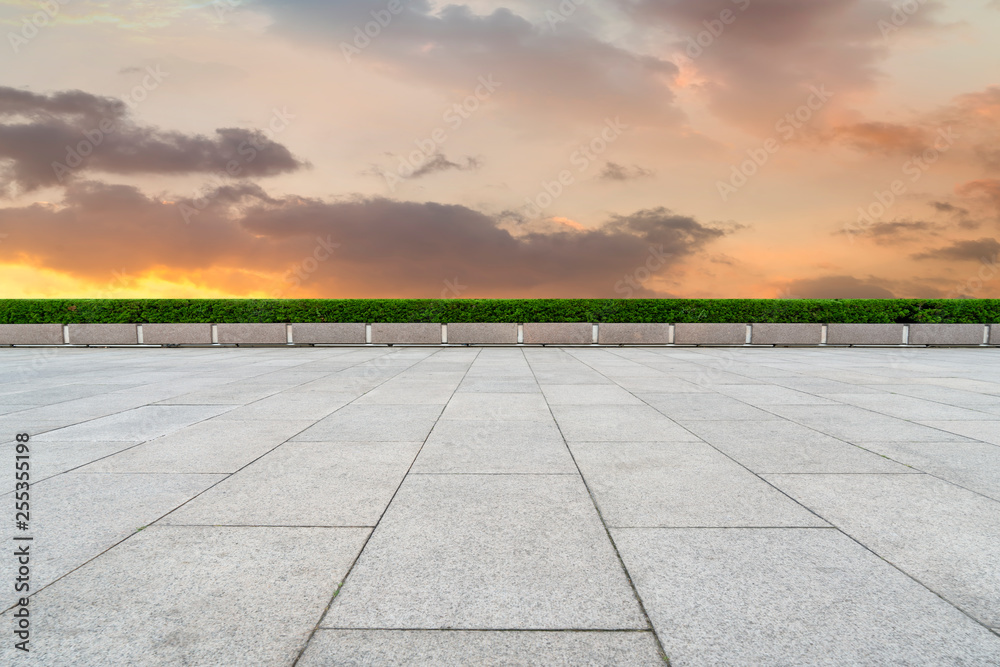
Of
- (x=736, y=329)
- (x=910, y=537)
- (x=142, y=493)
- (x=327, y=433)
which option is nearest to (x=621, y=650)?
(x=910, y=537)

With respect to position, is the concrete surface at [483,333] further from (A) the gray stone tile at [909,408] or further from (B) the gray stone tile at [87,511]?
(B) the gray stone tile at [87,511]

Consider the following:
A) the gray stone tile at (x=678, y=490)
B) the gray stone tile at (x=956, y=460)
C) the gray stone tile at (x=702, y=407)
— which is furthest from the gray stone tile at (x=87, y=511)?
the gray stone tile at (x=956, y=460)

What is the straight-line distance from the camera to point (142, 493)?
4238 millimetres

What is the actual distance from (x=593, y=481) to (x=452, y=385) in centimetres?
584

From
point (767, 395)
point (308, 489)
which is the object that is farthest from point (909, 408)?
point (308, 489)

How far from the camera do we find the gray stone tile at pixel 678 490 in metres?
3.72

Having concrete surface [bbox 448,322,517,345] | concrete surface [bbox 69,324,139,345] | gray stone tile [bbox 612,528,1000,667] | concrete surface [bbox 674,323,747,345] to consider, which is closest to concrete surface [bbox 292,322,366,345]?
concrete surface [bbox 448,322,517,345]

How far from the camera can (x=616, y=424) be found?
6.67 meters

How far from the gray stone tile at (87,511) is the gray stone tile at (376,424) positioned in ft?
5.27

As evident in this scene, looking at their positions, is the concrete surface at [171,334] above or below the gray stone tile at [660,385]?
above

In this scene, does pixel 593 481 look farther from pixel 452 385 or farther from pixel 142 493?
pixel 452 385

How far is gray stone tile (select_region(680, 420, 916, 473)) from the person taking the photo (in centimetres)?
496

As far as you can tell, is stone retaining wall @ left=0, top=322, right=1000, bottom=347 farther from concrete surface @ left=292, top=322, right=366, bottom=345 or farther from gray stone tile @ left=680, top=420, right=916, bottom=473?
gray stone tile @ left=680, top=420, right=916, bottom=473

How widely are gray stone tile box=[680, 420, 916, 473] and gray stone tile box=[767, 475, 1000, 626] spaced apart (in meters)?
0.27
